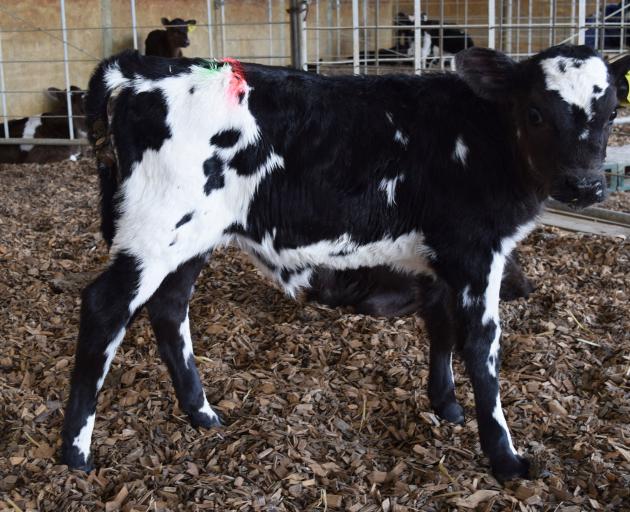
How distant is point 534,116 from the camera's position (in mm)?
3191

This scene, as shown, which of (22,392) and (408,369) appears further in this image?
(408,369)

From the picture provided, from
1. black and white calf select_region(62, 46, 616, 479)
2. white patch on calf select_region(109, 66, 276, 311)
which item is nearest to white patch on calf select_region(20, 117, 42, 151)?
black and white calf select_region(62, 46, 616, 479)

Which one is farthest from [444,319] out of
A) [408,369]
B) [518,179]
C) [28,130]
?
[28,130]

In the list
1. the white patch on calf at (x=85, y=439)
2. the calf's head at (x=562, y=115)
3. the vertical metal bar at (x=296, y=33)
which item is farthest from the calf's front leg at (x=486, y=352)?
the vertical metal bar at (x=296, y=33)

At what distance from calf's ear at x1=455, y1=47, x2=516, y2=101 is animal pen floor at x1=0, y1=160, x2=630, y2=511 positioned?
1.39 m

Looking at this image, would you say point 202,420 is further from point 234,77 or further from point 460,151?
point 460,151

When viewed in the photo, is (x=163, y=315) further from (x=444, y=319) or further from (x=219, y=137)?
(x=444, y=319)

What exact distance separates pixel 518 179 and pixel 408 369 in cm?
124

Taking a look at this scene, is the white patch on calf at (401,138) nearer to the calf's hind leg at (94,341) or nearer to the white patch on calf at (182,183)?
the white patch on calf at (182,183)

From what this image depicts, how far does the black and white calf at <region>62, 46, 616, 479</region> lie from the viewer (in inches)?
120

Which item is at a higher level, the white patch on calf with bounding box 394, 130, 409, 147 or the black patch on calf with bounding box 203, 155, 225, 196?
the white patch on calf with bounding box 394, 130, 409, 147

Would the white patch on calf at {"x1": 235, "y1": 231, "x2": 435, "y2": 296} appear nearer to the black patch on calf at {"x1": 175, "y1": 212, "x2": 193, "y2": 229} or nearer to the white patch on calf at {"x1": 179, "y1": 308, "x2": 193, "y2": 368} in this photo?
the black patch on calf at {"x1": 175, "y1": 212, "x2": 193, "y2": 229}

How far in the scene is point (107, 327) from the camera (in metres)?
3.10

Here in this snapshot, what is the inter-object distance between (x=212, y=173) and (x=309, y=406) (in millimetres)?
1200
